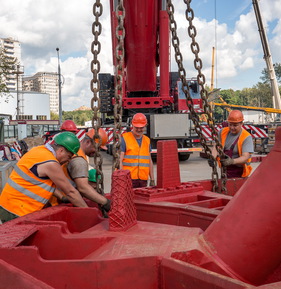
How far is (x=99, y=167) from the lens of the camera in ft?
9.65

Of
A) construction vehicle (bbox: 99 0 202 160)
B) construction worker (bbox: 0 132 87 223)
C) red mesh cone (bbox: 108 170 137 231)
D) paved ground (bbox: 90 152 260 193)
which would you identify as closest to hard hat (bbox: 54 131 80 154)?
construction worker (bbox: 0 132 87 223)

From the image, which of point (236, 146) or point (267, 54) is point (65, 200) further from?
point (267, 54)

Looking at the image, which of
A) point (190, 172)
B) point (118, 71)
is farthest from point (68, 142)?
point (190, 172)

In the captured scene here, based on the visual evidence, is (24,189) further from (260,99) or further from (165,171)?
(260,99)

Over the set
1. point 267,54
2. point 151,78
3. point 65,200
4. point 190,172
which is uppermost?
point 267,54

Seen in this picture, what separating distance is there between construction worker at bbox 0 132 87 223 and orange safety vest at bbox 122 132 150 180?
1872 millimetres

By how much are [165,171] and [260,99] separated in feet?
254

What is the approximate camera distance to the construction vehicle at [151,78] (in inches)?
233

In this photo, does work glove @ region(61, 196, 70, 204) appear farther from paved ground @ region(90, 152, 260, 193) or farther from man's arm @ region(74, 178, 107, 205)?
paved ground @ region(90, 152, 260, 193)

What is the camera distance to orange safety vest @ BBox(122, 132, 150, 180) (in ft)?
16.0

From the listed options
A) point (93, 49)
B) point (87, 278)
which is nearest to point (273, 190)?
point (87, 278)

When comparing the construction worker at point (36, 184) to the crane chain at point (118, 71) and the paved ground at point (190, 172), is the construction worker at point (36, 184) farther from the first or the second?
the paved ground at point (190, 172)

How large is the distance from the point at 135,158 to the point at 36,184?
2.12 metres

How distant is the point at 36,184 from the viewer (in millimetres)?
2918
